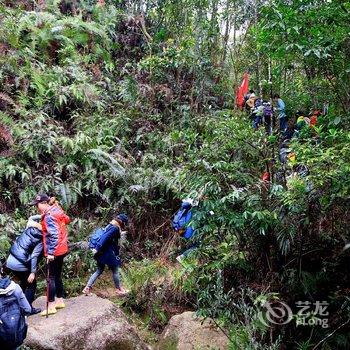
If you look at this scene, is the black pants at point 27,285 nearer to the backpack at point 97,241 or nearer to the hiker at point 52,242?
the hiker at point 52,242

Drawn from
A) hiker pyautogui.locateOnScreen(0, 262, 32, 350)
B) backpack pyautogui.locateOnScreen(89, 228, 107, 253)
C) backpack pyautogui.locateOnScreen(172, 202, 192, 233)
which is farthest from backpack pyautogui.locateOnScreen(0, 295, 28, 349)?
backpack pyautogui.locateOnScreen(172, 202, 192, 233)

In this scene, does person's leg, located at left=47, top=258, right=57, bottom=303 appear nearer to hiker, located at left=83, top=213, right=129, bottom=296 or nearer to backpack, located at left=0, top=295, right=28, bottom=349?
hiker, located at left=83, top=213, right=129, bottom=296

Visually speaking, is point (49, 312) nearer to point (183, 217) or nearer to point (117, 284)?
point (117, 284)

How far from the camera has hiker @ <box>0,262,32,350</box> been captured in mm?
4172

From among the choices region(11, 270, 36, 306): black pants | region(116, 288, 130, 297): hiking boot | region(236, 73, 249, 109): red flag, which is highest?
region(236, 73, 249, 109): red flag

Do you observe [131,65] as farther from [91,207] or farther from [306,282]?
[306,282]

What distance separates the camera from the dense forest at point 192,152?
4.92 meters

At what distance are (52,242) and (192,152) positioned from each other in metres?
2.11

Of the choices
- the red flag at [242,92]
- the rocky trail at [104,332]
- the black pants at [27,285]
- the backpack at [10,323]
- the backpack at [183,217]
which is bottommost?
the rocky trail at [104,332]

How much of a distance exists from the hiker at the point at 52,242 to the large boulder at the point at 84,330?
0.58 feet

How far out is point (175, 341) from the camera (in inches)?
225

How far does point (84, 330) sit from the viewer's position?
537 cm

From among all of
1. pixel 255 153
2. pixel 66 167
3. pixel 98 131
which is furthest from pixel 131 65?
pixel 255 153

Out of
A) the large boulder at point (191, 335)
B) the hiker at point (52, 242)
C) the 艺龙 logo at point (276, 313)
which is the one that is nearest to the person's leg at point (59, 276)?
the hiker at point (52, 242)
